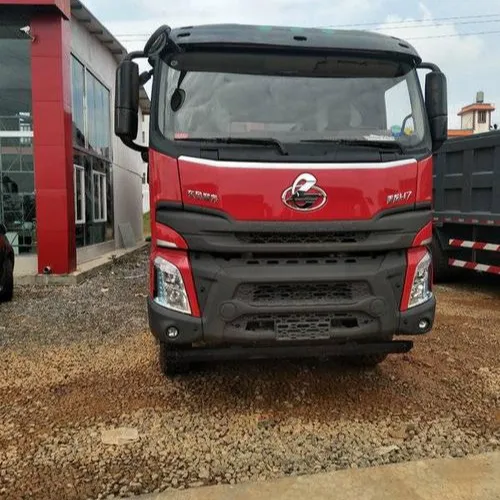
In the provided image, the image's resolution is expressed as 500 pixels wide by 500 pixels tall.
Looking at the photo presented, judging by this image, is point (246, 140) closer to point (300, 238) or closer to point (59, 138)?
point (300, 238)

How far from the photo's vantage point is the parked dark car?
753 cm

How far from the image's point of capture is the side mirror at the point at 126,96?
3.72 meters

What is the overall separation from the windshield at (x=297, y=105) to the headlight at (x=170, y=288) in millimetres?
854

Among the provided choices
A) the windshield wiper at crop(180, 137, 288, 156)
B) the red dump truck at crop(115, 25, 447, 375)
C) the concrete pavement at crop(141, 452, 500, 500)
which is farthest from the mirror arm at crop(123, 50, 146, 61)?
the concrete pavement at crop(141, 452, 500, 500)

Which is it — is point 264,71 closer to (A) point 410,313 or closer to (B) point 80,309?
(A) point 410,313

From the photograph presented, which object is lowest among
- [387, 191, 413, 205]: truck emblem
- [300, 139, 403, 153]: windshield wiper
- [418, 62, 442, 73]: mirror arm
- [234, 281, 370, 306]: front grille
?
[234, 281, 370, 306]: front grille

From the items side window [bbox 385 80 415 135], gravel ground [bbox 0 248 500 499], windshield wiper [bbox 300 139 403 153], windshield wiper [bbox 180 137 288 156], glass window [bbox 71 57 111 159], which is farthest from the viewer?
glass window [bbox 71 57 111 159]

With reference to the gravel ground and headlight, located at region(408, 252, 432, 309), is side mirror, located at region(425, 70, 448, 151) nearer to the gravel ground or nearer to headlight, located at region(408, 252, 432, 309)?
headlight, located at region(408, 252, 432, 309)

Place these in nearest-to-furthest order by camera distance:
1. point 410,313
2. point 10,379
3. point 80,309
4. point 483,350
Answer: point 410,313 < point 10,379 < point 483,350 < point 80,309

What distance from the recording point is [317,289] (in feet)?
11.5

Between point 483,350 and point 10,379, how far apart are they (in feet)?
14.5

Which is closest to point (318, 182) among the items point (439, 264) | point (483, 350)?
point (483, 350)

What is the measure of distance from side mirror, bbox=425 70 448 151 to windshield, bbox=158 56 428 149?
15 centimetres

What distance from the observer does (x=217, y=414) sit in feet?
12.4
